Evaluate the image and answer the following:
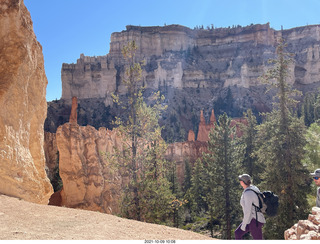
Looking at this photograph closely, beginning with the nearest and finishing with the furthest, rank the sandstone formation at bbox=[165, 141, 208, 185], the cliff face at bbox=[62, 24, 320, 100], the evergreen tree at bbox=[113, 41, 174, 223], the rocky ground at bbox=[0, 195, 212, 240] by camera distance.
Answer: the rocky ground at bbox=[0, 195, 212, 240]
the evergreen tree at bbox=[113, 41, 174, 223]
the sandstone formation at bbox=[165, 141, 208, 185]
the cliff face at bbox=[62, 24, 320, 100]

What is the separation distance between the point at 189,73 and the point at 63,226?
97.5 m

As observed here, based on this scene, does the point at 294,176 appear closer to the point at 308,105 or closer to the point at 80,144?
the point at 80,144

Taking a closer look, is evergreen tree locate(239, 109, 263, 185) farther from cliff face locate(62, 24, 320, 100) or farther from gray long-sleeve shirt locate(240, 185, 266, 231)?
cliff face locate(62, 24, 320, 100)

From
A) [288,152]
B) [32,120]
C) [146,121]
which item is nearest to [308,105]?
[288,152]

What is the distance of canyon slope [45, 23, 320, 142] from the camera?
294 ft

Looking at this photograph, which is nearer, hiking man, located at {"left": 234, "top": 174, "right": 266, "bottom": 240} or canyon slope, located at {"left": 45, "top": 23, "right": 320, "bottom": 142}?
hiking man, located at {"left": 234, "top": 174, "right": 266, "bottom": 240}

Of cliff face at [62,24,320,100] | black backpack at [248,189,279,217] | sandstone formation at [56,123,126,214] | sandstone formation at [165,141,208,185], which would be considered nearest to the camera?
black backpack at [248,189,279,217]

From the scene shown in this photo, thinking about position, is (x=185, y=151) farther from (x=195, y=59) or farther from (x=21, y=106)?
(x=195, y=59)

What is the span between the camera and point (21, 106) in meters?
7.82

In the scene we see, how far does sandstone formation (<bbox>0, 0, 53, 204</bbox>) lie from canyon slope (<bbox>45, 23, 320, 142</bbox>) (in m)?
71.4

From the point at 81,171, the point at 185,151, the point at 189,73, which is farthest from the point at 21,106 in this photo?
the point at 189,73

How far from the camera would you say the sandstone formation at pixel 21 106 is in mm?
6934

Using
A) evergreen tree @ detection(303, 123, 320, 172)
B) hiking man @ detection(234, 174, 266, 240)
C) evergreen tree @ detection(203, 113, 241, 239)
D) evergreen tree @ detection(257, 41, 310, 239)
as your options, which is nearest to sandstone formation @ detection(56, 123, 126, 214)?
evergreen tree @ detection(203, 113, 241, 239)

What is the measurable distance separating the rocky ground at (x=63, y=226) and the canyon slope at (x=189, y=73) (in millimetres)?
73935
